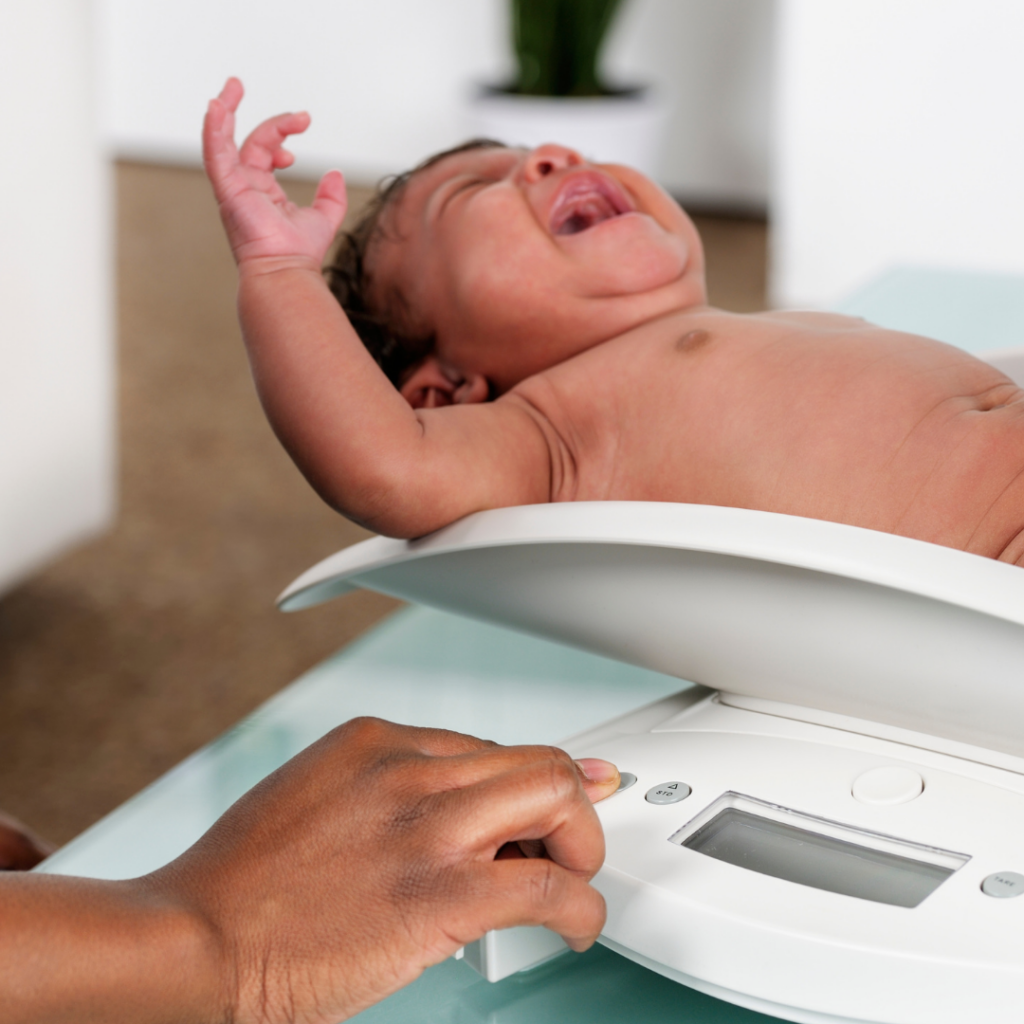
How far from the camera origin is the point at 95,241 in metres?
1.41

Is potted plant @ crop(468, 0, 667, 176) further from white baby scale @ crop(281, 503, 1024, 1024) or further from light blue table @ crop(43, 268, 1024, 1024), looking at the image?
white baby scale @ crop(281, 503, 1024, 1024)

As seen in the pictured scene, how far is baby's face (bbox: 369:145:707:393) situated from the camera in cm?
86

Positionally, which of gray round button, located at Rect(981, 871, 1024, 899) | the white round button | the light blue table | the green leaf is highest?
the green leaf

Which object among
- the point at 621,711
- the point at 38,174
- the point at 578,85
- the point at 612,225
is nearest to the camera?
the point at 621,711

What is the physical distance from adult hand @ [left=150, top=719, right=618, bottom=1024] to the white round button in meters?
0.12

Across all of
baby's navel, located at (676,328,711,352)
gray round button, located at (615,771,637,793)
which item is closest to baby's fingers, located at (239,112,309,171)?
baby's navel, located at (676,328,711,352)

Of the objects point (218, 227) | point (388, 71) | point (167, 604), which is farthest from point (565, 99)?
point (167, 604)

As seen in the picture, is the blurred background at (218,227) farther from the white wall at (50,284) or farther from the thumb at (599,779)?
the thumb at (599,779)

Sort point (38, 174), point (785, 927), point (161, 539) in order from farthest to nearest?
point (161, 539)
point (38, 174)
point (785, 927)

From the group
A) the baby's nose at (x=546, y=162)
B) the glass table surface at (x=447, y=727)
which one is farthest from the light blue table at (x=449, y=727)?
the baby's nose at (x=546, y=162)

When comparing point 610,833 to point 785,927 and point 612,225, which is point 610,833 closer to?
point 785,927

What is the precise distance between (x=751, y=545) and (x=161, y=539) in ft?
4.84

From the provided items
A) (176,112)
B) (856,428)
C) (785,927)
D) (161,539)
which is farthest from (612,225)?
(176,112)

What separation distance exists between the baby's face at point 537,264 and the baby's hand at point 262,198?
12 cm
